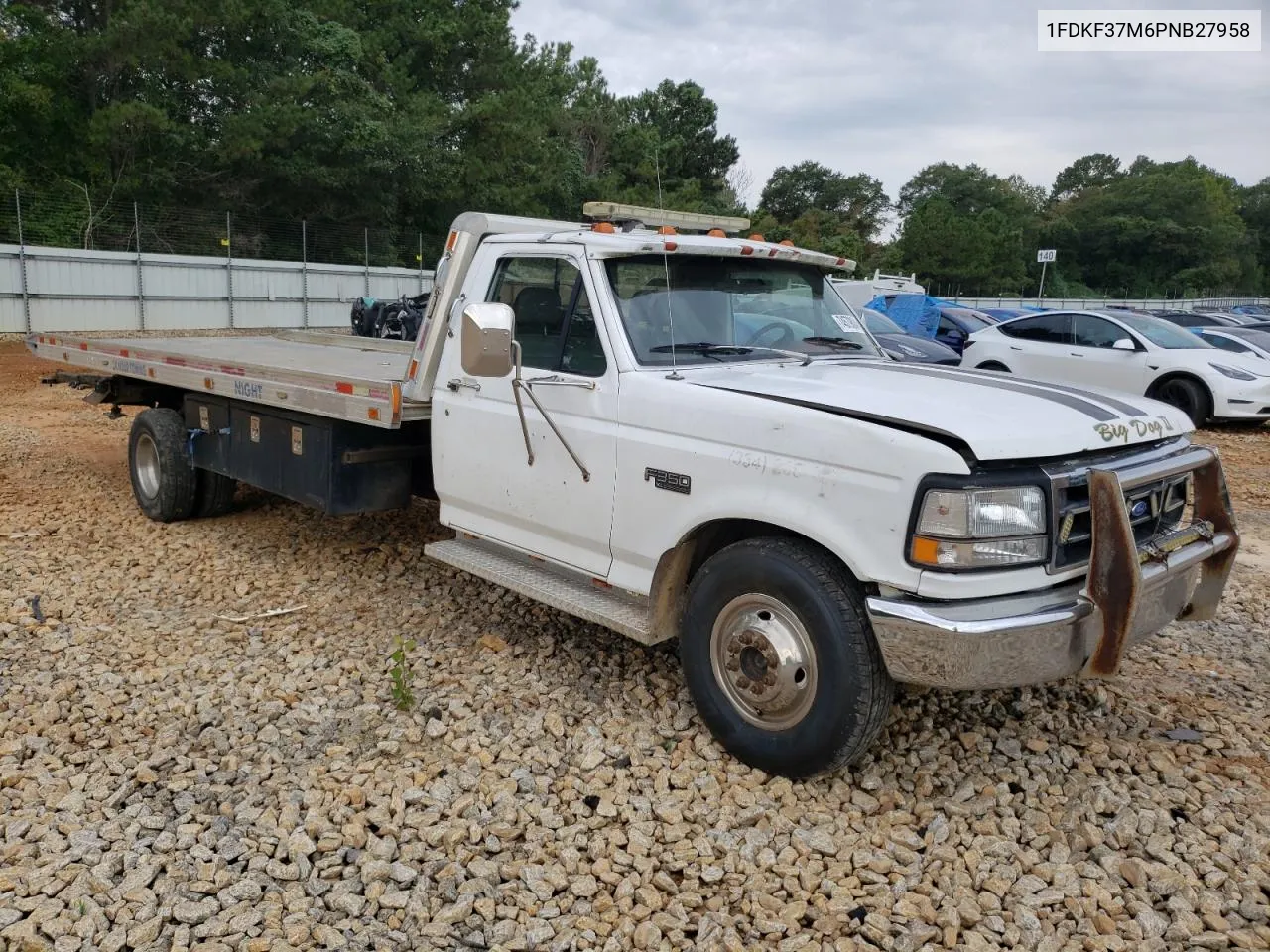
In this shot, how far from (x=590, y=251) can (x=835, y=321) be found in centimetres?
136

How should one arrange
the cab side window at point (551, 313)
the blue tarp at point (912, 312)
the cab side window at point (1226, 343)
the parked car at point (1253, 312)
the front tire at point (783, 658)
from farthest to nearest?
the parked car at point (1253, 312)
the blue tarp at point (912, 312)
the cab side window at point (1226, 343)
the cab side window at point (551, 313)
the front tire at point (783, 658)

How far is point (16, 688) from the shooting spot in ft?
14.7

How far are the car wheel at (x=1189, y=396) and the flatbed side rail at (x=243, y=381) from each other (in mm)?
11110

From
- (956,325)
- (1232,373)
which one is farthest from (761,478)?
(956,325)

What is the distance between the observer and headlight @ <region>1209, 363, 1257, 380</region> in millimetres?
12578

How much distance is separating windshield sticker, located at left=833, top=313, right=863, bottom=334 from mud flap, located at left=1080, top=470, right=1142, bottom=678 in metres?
1.91

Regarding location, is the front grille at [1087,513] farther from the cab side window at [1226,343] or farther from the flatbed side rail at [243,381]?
the cab side window at [1226,343]

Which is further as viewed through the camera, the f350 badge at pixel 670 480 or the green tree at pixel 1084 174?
the green tree at pixel 1084 174

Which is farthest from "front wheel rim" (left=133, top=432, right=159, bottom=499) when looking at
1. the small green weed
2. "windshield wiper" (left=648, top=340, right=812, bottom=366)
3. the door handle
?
"windshield wiper" (left=648, top=340, right=812, bottom=366)

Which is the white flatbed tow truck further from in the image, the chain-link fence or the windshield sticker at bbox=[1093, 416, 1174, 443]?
the chain-link fence

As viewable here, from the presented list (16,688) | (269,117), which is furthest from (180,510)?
(269,117)

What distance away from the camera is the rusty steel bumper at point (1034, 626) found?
3199 mm

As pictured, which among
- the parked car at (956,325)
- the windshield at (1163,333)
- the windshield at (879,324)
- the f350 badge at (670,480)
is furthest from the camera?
the parked car at (956,325)

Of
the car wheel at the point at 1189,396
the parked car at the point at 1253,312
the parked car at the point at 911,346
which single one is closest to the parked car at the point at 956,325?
the parked car at the point at 911,346
